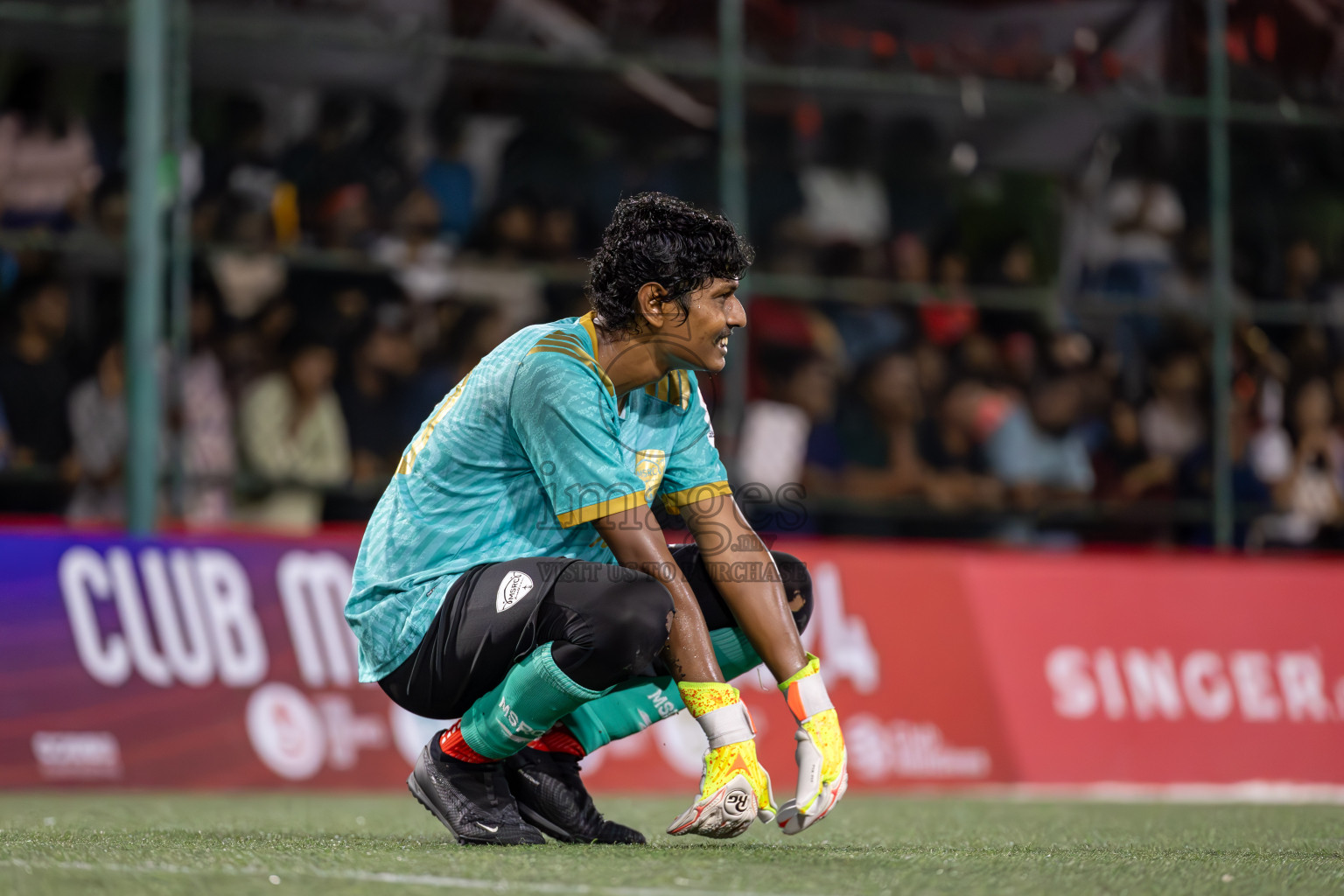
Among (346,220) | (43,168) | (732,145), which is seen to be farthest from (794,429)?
(43,168)

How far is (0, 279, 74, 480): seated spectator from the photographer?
844cm

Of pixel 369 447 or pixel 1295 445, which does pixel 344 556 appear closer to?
pixel 369 447

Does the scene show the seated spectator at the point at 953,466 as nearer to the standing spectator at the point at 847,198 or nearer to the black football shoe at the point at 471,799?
the standing spectator at the point at 847,198

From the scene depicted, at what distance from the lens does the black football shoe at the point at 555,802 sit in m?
4.02

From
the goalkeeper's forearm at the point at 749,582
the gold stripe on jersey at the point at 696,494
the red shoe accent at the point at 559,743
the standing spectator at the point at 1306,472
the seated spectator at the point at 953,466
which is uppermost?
the gold stripe on jersey at the point at 696,494

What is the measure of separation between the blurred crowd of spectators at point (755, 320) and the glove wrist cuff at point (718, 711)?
4.95 metres

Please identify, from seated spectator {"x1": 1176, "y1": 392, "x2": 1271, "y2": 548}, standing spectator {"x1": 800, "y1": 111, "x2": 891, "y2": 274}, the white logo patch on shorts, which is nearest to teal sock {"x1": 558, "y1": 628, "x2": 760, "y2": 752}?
the white logo patch on shorts

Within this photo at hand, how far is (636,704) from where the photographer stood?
411cm

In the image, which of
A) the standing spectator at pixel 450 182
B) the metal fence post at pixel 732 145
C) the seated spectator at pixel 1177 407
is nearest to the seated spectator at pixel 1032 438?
the seated spectator at pixel 1177 407

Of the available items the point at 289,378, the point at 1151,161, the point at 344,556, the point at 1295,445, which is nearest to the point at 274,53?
the point at 289,378

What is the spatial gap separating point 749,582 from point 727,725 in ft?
1.34

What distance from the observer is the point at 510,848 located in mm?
3723

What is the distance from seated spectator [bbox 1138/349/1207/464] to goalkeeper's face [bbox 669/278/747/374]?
24.2 feet

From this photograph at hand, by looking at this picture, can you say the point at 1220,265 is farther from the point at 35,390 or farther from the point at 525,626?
the point at 525,626
